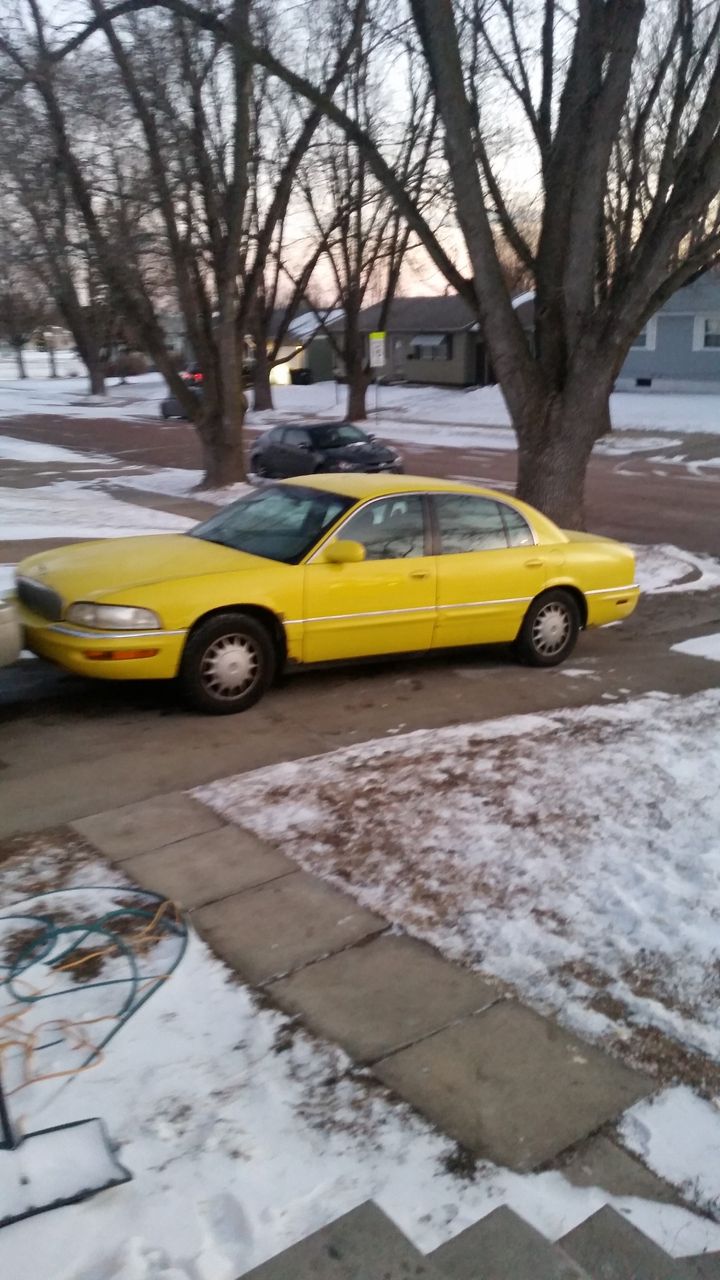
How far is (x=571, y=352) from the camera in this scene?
11195 millimetres

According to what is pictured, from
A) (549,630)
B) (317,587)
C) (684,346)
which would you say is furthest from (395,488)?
(684,346)

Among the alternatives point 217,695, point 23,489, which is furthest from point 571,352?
point 23,489

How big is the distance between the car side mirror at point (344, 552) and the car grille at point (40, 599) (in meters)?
1.71

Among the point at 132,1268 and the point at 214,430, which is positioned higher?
the point at 214,430

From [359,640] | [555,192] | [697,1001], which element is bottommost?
[697,1001]

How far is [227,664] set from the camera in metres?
6.88

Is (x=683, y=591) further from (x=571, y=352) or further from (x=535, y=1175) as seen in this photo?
(x=535, y=1175)

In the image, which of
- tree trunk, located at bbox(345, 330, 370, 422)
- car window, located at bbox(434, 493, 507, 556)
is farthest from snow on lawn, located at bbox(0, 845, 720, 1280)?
tree trunk, located at bbox(345, 330, 370, 422)

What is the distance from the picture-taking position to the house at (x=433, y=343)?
4856cm

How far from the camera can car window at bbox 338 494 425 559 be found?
744 centimetres

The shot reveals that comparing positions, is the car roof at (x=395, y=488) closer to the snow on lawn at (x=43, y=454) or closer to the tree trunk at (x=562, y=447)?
the tree trunk at (x=562, y=447)

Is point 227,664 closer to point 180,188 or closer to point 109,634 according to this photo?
point 109,634

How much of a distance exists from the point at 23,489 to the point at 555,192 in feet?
39.4

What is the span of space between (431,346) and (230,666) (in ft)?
150
